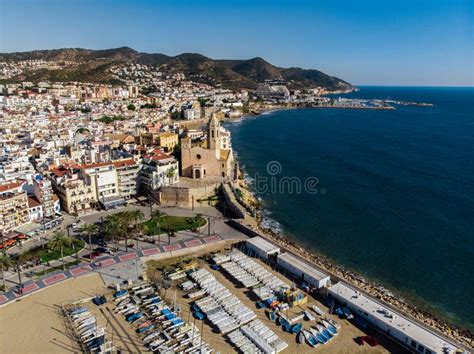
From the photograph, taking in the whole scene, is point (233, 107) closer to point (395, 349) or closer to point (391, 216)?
point (391, 216)

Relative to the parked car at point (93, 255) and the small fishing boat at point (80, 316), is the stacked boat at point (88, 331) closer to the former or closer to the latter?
the small fishing boat at point (80, 316)

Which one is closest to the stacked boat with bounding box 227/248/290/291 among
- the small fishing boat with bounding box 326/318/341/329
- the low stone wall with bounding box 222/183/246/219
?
the small fishing boat with bounding box 326/318/341/329

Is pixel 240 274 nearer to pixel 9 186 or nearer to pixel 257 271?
pixel 257 271

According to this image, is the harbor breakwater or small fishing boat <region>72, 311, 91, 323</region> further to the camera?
the harbor breakwater

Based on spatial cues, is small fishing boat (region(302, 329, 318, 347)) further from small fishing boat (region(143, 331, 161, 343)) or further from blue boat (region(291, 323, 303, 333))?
A: small fishing boat (region(143, 331, 161, 343))

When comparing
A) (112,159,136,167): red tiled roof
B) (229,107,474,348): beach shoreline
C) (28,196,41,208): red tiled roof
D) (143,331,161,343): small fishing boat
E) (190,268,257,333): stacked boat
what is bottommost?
(229,107,474,348): beach shoreline

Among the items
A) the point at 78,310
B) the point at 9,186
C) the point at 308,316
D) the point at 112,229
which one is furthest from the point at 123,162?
the point at 308,316

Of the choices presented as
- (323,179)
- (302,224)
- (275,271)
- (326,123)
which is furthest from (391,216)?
(326,123)
